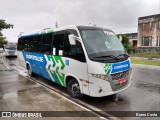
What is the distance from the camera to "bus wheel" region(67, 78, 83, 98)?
6.38 metres

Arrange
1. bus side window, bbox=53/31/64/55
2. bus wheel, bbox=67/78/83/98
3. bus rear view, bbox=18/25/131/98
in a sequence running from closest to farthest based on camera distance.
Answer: bus rear view, bbox=18/25/131/98 → bus wheel, bbox=67/78/83/98 → bus side window, bbox=53/31/64/55

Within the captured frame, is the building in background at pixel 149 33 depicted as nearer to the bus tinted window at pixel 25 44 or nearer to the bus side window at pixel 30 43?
the bus tinted window at pixel 25 44

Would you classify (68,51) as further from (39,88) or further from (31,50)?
(31,50)

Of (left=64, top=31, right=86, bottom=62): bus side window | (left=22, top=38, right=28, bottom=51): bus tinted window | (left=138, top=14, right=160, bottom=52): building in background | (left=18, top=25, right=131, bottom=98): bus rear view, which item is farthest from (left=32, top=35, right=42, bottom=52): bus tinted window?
(left=138, top=14, right=160, bottom=52): building in background

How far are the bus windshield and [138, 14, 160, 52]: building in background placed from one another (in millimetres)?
27458

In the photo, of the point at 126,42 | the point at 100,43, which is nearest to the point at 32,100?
the point at 100,43

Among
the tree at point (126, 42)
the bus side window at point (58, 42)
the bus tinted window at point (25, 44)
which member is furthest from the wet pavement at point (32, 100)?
Answer: the tree at point (126, 42)

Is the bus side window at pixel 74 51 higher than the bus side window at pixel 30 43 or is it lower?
lower

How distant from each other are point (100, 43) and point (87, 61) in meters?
0.96

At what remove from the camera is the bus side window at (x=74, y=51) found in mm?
5877

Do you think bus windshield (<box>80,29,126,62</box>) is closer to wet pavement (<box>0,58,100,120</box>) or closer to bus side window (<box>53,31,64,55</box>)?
bus side window (<box>53,31,64,55</box>)

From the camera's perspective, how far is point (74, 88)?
6.53 m

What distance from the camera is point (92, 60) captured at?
5559 mm

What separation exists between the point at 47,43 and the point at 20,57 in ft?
16.8
